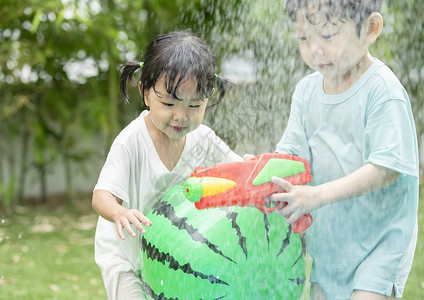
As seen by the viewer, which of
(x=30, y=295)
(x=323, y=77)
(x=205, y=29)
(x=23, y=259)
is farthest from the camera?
(x=23, y=259)

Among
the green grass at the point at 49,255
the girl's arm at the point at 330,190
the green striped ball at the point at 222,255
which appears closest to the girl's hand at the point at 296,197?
→ the girl's arm at the point at 330,190

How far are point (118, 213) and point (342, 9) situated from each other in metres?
0.91

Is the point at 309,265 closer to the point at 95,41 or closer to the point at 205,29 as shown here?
the point at 205,29

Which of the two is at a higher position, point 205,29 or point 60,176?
point 205,29

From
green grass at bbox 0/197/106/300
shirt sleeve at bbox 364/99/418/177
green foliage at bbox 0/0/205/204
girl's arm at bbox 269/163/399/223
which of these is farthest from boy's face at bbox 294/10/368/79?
green foliage at bbox 0/0/205/204

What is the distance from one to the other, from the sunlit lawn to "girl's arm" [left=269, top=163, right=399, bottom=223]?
2013 millimetres

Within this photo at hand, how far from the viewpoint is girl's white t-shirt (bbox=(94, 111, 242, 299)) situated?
215cm

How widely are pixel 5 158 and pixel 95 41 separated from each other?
156 centimetres

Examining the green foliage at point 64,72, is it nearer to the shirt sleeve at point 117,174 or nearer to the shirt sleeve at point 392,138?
the shirt sleeve at point 117,174

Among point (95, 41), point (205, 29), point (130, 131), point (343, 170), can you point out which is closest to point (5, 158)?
point (95, 41)

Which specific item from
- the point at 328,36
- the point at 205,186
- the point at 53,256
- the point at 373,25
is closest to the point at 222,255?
the point at 205,186

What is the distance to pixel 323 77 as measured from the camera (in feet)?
6.98

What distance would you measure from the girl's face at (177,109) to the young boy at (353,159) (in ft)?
1.10

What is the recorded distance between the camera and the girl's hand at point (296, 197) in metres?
1.80
